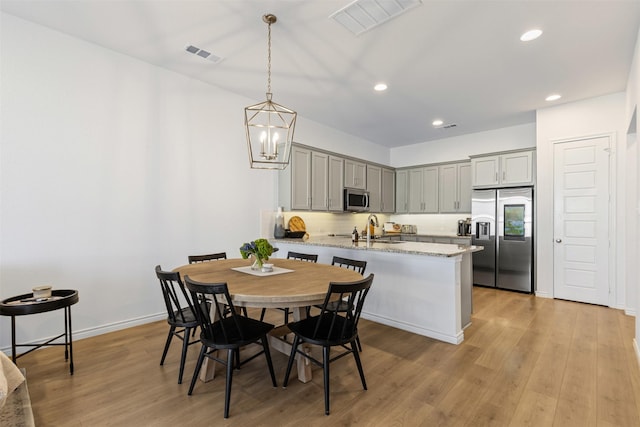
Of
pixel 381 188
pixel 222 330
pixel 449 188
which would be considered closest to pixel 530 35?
pixel 222 330

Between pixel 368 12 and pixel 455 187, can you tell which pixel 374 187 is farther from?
pixel 368 12

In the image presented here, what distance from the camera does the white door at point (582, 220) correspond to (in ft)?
14.0

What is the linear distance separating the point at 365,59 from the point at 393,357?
2994mm

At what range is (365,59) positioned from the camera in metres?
3.32

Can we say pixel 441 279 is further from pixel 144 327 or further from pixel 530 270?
pixel 144 327

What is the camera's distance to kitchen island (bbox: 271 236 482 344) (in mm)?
3057

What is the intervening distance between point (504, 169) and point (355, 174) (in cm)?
260

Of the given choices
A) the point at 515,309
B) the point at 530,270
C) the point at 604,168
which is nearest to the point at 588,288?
the point at 530,270

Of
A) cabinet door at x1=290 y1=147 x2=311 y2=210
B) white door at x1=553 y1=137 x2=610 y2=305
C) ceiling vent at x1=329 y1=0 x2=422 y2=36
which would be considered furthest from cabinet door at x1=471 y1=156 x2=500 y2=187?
ceiling vent at x1=329 y1=0 x2=422 y2=36

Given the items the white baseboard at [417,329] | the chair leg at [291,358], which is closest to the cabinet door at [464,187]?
the white baseboard at [417,329]

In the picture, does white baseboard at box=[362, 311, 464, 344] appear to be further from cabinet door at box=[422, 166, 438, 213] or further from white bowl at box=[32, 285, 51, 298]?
cabinet door at box=[422, 166, 438, 213]

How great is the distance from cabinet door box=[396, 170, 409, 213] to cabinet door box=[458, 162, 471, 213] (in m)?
1.17

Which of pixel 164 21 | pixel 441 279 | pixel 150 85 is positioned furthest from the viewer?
pixel 150 85

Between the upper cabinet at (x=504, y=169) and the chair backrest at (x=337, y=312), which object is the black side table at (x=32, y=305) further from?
the upper cabinet at (x=504, y=169)
